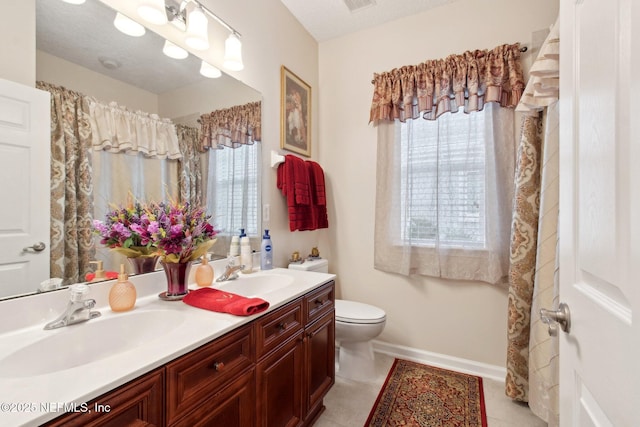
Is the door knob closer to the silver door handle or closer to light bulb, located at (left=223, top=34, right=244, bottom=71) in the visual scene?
the silver door handle

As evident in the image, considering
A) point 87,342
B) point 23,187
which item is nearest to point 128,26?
point 23,187

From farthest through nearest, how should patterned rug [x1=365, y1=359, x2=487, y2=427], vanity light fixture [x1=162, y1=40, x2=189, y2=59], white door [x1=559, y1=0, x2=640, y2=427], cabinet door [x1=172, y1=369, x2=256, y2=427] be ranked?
patterned rug [x1=365, y1=359, x2=487, y2=427] < vanity light fixture [x1=162, y1=40, x2=189, y2=59] < cabinet door [x1=172, y1=369, x2=256, y2=427] < white door [x1=559, y1=0, x2=640, y2=427]

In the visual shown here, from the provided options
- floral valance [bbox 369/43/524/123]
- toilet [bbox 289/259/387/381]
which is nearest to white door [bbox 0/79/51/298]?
toilet [bbox 289/259/387/381]

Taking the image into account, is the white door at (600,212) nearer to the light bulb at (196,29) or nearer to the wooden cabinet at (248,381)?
the wooden cabinet at (248,381)

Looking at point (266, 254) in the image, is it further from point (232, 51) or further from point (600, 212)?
point (600, 212)

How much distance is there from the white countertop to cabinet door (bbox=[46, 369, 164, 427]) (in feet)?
0.06

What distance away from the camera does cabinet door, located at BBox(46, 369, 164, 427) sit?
0.55 metres

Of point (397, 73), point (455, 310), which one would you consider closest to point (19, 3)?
point (397, 73)

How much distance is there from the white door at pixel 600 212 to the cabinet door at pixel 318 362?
959 millimetres

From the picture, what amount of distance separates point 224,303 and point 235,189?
0.80m

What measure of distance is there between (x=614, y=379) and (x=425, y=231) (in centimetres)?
168

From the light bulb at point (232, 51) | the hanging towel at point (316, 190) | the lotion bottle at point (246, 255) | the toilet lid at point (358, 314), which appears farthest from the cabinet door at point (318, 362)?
the light bulb at point (232, 51)

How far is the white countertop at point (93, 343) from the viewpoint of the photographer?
0.53 m

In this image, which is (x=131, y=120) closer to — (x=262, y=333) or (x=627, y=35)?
(x=262, y=333)
